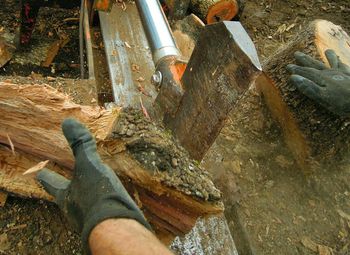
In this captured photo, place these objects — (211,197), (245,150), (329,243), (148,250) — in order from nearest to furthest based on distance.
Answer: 1. (148,250)
2. (211,197)
3. (329,243)
4. (245,150)

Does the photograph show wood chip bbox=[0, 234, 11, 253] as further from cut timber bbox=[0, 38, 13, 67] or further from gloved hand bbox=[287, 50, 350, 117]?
gloved hand bbox=[287, 50, 350, 117]

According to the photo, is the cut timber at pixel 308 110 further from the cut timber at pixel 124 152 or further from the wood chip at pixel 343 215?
the cut timber at pixel 124 152

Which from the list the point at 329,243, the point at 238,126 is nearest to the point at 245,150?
the point at 238,126

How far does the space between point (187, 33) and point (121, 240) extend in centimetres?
198

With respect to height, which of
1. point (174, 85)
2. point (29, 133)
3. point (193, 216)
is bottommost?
point (193, 216)

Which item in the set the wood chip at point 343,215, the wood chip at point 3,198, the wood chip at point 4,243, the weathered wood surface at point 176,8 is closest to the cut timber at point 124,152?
the wood chip at point 3,198

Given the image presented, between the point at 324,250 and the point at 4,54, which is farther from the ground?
the point at 4,54

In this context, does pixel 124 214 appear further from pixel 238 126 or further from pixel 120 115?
pixel 238 126

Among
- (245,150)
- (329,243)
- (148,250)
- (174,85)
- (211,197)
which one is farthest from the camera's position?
(245,150)

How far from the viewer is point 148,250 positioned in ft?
3.66

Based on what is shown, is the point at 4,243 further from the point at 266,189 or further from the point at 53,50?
the point at 53,50

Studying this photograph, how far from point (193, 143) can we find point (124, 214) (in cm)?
82

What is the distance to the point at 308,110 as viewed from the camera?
8.59 ft

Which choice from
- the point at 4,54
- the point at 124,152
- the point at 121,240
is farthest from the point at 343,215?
the point at 4,54
